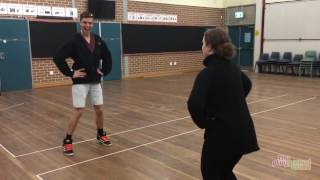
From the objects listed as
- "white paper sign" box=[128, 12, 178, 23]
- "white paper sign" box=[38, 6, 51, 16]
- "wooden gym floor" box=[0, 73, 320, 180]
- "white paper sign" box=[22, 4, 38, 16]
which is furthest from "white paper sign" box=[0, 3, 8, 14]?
"white paper sign" box=[128, 12, 178, 23]

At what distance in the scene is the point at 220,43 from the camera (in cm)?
189

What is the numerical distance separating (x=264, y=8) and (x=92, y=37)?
10477 millimetres

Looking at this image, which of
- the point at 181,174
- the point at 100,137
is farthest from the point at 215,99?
the point at 100,137

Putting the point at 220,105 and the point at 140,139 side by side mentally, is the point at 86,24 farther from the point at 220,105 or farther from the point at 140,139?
the point at 220,105

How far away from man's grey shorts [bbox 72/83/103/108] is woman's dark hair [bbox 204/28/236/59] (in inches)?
83.1

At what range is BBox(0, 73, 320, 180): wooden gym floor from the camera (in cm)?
327

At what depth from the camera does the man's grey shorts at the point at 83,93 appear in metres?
3.64

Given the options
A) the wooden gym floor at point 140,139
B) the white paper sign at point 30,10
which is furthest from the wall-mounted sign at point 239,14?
the white paper sign at point 30,10

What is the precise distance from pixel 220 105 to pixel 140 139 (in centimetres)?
257

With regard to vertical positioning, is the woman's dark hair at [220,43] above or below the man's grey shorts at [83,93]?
above

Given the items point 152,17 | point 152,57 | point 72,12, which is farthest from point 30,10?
point 152,57

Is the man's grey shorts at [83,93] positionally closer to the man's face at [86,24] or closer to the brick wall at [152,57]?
the man's face at [86,24]

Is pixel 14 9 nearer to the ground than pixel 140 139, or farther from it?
farther from it

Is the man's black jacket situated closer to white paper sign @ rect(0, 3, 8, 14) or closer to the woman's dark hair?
the woman's dark hair
